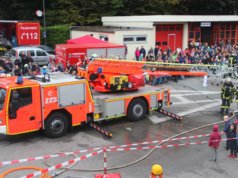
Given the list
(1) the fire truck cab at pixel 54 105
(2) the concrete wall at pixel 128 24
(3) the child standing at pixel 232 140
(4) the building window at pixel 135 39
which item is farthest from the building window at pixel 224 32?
(3) the child standing at pixel 232 140

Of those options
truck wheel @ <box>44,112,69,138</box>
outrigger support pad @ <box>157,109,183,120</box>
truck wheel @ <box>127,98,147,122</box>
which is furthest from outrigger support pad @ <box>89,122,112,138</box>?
outrigger support pad @ <box>157,109,183,120</box>

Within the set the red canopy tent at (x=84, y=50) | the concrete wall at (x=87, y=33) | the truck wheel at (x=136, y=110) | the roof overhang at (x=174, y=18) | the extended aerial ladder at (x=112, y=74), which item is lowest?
the truck wheel at (x=136, y=110)

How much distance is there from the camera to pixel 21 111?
1258 cm

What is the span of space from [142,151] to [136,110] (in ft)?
11.3

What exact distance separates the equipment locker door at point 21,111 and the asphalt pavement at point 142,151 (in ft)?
1.95

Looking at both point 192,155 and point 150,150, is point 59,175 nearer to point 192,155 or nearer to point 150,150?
point 150,150

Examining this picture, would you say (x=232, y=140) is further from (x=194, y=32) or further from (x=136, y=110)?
(x=194, y=32)

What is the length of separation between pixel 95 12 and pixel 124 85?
28607 mm

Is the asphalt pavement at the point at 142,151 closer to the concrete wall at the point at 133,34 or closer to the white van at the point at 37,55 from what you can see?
the white van at the point at 37,55

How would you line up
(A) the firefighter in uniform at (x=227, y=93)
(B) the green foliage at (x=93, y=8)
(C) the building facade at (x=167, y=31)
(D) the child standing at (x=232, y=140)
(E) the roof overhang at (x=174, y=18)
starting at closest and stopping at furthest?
(D) the child standing at (x=232, y=140) → (A) the firefighter in uniform at (x=227, y=93) → (C) the building facade at (x=167, y=31) → (E) the roof overhang at (x=174, y=18) → (B) the green foliage at (x=93, y=8)

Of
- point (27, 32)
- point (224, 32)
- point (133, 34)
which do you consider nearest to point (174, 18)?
point (133, 34)

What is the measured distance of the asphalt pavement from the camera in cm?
1068

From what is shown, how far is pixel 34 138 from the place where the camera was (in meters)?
13.5

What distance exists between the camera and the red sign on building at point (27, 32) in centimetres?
3108
